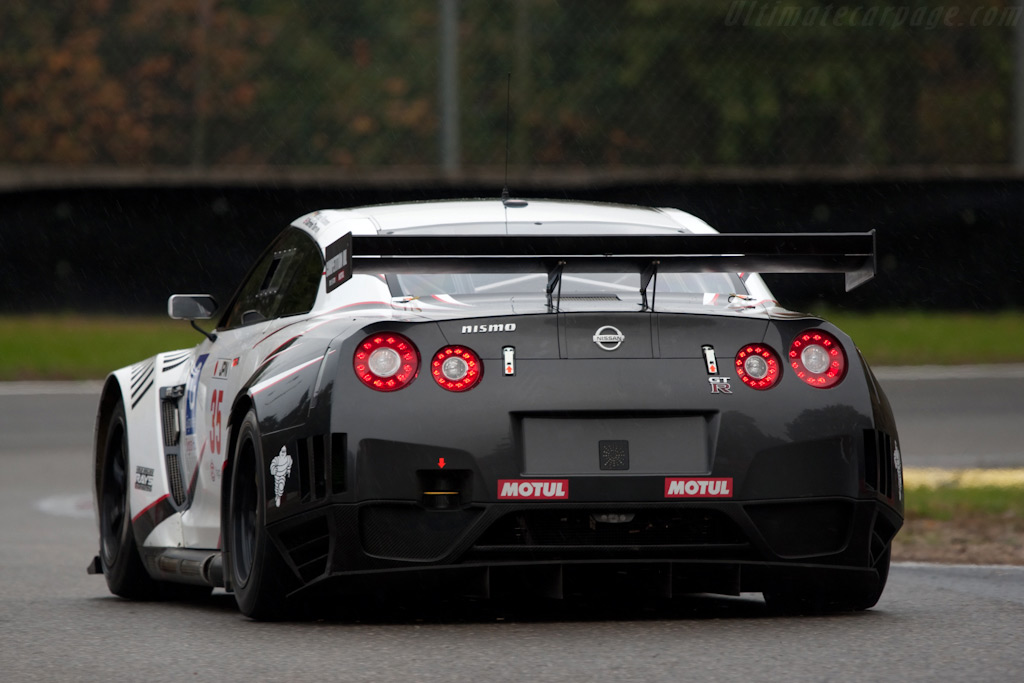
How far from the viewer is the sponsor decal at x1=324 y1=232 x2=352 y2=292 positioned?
5.52 metres

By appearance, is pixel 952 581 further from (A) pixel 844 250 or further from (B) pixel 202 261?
(B) pixel 202 261

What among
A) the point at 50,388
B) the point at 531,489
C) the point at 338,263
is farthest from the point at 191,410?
the point at 50,388

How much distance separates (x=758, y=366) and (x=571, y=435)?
1.96 ft

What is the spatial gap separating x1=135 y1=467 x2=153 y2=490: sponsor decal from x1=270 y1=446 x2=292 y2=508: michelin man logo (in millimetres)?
1534

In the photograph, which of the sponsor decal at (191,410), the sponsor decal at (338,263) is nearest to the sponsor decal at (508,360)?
the sponsor decal at (338,263)

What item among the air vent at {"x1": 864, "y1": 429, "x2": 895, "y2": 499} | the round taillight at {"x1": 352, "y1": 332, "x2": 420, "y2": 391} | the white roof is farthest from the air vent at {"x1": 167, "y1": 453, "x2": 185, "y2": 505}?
the air vent at {"x1": 864, "y1": 429, "x2": 895, "y2": 499}

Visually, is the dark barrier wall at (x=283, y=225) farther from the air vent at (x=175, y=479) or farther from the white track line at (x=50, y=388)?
the air vent at (x=175, y=479)

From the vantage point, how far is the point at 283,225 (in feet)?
58.7

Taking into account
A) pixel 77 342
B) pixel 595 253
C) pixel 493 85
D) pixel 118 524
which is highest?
pixel 493 85

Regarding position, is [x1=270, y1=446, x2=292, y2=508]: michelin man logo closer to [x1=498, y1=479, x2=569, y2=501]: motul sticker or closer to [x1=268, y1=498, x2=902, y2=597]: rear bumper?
[x1=268, y1=498, x2=902, y2=597]: rear bumper

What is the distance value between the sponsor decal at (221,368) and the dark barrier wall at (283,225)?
10735mm

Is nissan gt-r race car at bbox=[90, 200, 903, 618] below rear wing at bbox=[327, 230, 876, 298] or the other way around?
below

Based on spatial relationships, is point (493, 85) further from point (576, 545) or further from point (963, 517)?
point (576, 545)

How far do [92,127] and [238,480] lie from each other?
1200 cm
